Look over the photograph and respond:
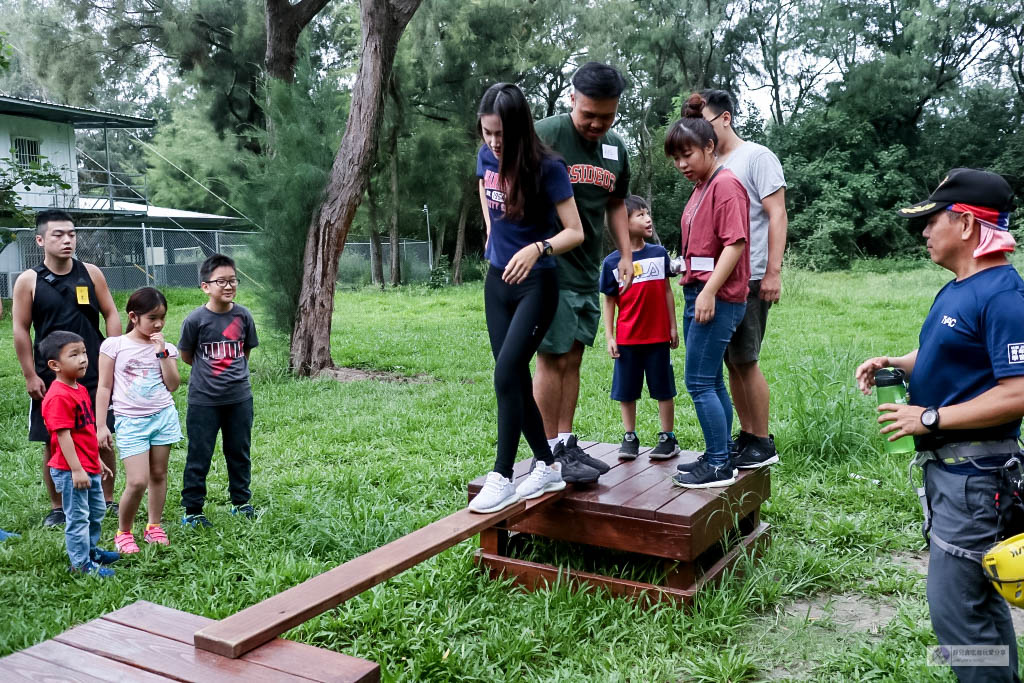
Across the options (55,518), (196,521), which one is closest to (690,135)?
(196,521)

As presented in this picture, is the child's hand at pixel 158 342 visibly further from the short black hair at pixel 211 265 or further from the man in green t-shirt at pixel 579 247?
the man in green t-shirt at pixel 579 247

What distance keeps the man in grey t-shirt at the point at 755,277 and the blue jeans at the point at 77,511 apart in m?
3.13

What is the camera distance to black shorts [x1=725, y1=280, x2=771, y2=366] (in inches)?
154

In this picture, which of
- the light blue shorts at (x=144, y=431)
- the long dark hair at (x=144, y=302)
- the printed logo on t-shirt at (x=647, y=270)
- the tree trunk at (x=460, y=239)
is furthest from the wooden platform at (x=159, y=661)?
the tree trunk at (x=460, y=239)

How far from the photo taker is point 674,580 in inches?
135

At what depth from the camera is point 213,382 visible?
452 cm

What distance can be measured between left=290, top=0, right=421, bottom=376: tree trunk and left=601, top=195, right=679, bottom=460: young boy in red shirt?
5606 millimetres

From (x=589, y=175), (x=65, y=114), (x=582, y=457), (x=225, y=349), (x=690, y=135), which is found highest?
(x=65, y=114)

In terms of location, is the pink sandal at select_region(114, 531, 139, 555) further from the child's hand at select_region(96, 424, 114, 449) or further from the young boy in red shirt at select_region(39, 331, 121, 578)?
the child's hand at select_region(96, 424, 114, 449)

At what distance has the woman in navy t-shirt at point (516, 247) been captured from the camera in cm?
316

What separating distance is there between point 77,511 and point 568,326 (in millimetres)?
2491

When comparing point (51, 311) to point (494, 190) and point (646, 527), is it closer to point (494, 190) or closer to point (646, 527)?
point (494, 190)

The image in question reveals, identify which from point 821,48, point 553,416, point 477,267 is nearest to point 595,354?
point 553,416

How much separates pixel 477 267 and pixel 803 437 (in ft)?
64.3
